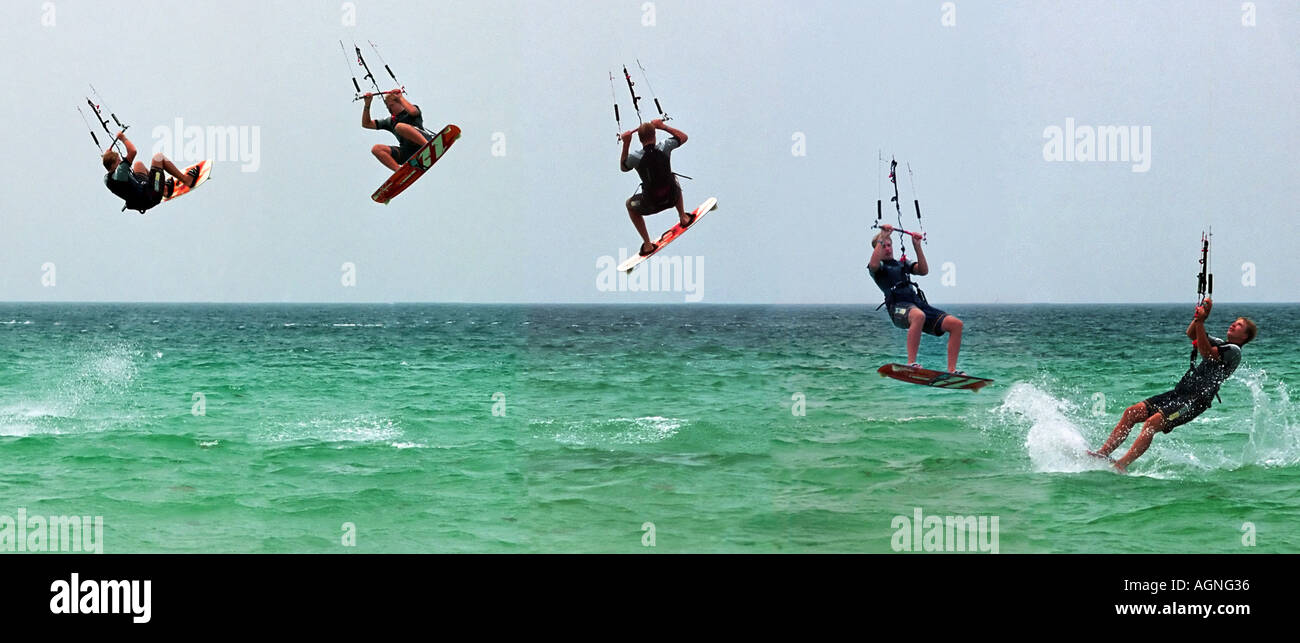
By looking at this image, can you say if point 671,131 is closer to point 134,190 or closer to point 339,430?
point 134,190

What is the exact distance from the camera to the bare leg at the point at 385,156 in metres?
14.1

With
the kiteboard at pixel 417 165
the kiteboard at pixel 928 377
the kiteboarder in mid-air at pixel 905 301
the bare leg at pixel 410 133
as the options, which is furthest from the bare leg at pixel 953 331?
the bare leg at pixel 410 133

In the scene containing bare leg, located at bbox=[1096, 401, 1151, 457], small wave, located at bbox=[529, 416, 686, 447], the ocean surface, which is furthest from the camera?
small wave, located at bbox=[529, 416, 686, 447]

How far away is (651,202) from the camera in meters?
14.9

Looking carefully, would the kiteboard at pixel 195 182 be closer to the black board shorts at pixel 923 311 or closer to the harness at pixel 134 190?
the harness at pixel 134 190

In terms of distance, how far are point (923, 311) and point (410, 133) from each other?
22.7 feet

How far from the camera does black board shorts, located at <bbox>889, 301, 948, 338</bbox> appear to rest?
47.4 feet

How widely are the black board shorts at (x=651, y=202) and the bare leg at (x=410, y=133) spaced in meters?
2.78

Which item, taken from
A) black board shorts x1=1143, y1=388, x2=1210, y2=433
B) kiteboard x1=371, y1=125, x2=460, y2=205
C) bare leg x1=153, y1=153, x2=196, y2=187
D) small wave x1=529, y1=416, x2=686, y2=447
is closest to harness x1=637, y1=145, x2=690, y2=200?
kiteboard x1=371, y1=125, x2=460, y2=205

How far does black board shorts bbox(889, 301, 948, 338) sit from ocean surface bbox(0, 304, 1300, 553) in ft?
11.6

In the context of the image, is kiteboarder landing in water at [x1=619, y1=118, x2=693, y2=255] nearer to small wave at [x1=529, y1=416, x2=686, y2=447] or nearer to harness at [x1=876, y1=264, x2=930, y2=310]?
harness at [x1=876, y1=264, x2=930, y2=310]

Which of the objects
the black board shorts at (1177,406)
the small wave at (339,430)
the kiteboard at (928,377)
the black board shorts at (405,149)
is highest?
the black board shorts at (405,149)
